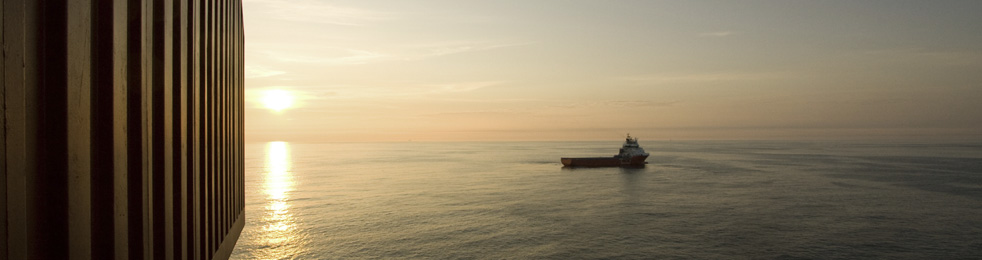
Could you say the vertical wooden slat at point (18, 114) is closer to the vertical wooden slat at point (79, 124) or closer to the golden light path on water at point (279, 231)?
the vertical wooden slat at point (79, 124)

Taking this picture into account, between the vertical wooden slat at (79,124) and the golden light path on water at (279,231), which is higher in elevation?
the vertical wooden slat at (79,124)

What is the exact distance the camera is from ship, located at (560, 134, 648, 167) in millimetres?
99688

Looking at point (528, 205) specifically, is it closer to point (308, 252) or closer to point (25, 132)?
point (308, 252)

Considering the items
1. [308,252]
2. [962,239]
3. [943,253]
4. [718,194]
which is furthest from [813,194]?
[308,252]

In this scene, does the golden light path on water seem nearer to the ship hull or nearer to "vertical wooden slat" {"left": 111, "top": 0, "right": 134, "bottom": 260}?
"vertical wooden slat" {"left": 111, "top": 0, "right": 134, "bottom": 260}

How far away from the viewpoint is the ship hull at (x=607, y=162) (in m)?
99.8

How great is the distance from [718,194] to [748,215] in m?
14.5

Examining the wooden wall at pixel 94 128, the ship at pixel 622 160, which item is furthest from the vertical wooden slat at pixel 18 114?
the ship at pixel 622 160

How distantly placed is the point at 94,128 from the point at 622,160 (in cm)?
10035

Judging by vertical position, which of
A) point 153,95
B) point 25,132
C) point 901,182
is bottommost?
point 901,182

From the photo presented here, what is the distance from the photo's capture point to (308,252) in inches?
1197

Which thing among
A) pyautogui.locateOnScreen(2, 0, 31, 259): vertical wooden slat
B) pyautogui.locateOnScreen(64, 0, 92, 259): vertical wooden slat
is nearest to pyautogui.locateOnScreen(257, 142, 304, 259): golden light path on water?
pyautogui.locateOnScreen(64, 0, 92, 259): vertical wooden slat

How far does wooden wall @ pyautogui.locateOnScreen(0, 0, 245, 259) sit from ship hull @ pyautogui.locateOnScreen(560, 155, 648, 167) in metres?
97.0

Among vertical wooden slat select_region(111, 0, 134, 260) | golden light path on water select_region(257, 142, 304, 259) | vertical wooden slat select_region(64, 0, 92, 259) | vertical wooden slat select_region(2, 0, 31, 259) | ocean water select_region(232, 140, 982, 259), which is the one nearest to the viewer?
vertical wooden slat select_region(2, 0, 31, 259)
